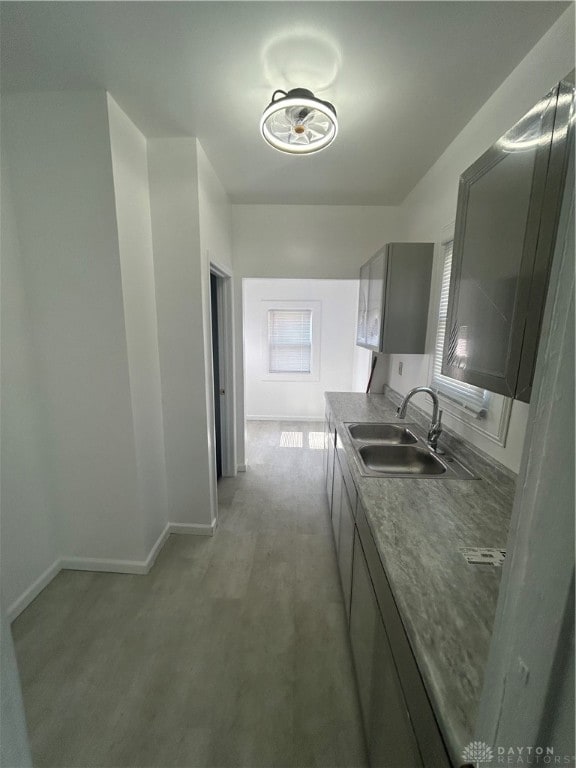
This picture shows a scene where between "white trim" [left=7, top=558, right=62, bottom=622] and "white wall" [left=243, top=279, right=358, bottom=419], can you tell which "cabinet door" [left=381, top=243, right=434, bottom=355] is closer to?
"white wall" [left=243, top=279, right=358, bottom=419]

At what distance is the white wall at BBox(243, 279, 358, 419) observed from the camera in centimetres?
493

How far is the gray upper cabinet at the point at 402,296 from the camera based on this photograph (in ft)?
7.09

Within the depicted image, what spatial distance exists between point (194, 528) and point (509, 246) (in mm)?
2611

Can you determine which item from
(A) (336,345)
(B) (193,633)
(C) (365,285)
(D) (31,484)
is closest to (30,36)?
(D) (31,484)

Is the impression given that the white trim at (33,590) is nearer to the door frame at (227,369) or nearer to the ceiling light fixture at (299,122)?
the door frame at (227,369)

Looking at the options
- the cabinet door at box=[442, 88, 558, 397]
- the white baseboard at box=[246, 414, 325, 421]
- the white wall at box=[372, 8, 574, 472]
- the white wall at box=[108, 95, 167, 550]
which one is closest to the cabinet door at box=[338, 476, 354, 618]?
the white wall at box=[372, 8, 574, 472]

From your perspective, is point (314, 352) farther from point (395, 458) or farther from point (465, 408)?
point (465, 408)

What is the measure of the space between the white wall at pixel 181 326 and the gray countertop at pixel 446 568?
1249mm

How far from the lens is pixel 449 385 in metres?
1.94

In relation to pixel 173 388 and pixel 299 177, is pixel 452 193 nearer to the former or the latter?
pixel 299 177

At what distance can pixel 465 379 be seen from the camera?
1085mm

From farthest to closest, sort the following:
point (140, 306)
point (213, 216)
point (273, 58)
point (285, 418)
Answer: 1. point (285, 418)
2. point (213, 216)
3. point (140, 306)
4. point (273, 58)

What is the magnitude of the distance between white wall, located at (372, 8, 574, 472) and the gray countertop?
0.25 metres

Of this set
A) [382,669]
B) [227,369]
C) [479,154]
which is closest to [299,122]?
[479,154]
